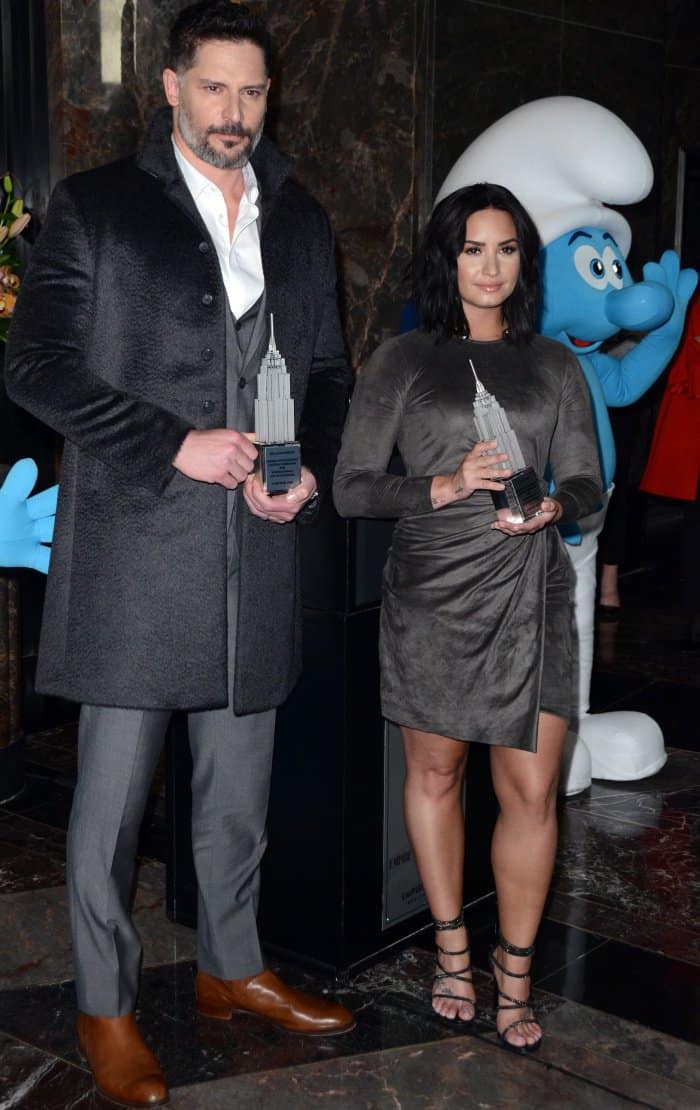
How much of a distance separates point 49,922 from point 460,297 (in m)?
1.71

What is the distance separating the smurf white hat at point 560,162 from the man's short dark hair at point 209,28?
1393mm

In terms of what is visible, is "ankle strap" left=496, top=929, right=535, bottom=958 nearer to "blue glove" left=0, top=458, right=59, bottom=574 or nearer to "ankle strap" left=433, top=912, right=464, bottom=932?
"ankle strap" left=433, top=912, right=464, bottom=932

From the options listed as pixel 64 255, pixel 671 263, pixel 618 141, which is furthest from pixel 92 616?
pixel 671 263

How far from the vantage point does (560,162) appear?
349 centimetres

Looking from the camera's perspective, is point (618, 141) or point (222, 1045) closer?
point (222, 1045)

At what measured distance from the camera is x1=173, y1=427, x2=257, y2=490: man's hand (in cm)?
214

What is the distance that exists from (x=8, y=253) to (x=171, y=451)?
1.17 metres

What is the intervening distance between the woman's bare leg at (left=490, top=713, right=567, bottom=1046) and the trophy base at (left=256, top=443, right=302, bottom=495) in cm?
69

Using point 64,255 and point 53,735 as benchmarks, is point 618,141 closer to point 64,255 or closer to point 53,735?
point 64,255

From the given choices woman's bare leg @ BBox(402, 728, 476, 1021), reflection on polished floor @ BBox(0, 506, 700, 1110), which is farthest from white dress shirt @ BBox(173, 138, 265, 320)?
reflection on polished floor @ BBox(0, 506, 700, 1110)

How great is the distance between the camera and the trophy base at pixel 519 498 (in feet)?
7.34

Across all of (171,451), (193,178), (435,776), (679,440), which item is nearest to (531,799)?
(435,776)

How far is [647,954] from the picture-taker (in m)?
3.00

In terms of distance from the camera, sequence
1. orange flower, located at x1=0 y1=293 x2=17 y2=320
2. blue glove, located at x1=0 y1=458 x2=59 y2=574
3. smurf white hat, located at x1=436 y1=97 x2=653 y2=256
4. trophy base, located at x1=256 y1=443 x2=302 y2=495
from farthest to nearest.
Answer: smurf white hat, located at x1=436 y1=97 x2=653 y2=256
orange flower, located at x1=0 y1=293 x2=17 y2=320
blue glove, located at x1=0 y1=458 x2=59 y2=574
trophy base, located at x1=256 y1=443 x2=302 y2=495
